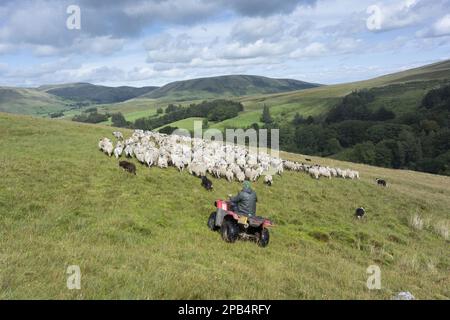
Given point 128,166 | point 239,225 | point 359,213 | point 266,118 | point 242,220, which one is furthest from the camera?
point 266,118

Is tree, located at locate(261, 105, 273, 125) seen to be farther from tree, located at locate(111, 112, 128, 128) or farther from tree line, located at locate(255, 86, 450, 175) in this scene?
tree, located at locate(111, 112, 128, 128)

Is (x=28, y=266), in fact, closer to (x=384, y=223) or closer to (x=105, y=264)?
(x=105, y=264)

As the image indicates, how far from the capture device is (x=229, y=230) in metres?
13.7

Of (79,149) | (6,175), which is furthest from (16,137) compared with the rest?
(6,175)

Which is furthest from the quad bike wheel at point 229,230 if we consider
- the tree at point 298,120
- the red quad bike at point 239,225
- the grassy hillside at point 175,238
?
the tree at point 298,120

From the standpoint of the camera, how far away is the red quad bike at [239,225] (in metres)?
13.8

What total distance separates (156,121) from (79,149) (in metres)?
158

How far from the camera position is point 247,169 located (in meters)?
25.5

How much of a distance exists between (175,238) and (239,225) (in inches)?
99.4

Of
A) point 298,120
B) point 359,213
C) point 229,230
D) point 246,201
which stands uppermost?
point 246,201

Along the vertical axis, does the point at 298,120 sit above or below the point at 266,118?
below

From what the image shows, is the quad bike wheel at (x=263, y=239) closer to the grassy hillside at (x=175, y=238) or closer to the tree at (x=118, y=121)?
the grassy hillside at (x=175, y=238)
